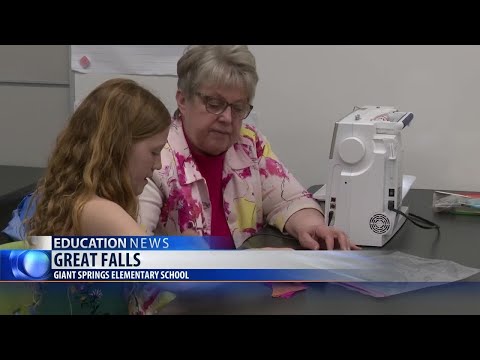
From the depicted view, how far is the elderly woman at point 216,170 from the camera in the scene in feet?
4.94

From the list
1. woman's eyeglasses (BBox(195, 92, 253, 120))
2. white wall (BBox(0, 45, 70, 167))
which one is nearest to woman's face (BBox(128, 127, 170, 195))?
woman's eyeglasses (BBox(195, 92, 253, 120))

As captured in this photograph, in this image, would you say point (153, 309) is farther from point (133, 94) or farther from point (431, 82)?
point (431, 82)

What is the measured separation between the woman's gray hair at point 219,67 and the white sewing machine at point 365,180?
0.77 ft

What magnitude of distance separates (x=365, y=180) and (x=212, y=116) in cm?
37

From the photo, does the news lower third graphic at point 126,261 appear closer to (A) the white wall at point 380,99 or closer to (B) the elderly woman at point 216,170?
(B) the elderly woman at point 216,170

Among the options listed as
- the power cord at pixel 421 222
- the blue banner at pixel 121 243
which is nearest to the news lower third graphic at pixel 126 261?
the blue banner at pixel 121 243

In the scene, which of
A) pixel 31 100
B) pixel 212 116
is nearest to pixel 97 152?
pixel 212 116

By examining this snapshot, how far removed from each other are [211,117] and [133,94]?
0.39 metres

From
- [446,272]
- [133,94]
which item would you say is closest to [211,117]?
[133,94]

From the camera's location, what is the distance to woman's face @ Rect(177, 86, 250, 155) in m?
1.53

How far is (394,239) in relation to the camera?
1.56 m

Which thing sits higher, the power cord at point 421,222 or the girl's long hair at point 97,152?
the girl's long hair at point 97,152

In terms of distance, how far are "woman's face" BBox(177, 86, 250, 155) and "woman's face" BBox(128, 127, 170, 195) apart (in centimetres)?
35

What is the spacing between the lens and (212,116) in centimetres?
154
